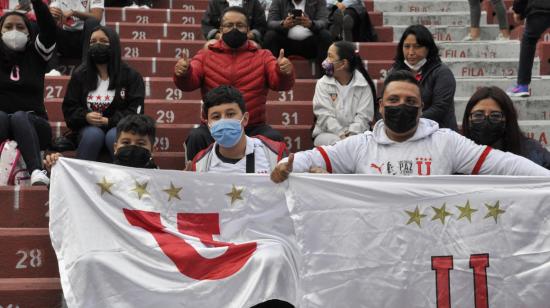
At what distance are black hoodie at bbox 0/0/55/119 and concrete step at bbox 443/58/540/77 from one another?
4316mm

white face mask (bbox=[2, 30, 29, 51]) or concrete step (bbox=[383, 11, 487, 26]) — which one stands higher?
concrete step (bbox=[383, 11, 487, 26])

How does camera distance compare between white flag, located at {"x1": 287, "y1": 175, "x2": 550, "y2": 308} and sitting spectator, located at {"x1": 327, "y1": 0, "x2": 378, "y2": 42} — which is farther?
sitting spectator, located at {"x1": 327, "y1": 0, "x2": 378, "y2": 42}

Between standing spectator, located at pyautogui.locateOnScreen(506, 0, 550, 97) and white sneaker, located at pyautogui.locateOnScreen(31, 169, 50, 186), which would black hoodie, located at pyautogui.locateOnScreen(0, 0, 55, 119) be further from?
standing spectator, located at pyautogui.locateOnScreen(506, 0, 550, 97)

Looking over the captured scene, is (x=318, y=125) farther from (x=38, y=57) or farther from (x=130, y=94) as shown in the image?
(x=38, y=57)

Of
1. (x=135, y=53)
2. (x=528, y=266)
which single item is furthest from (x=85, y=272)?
(x=135, y=53)

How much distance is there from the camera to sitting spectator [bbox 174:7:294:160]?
7.27 m

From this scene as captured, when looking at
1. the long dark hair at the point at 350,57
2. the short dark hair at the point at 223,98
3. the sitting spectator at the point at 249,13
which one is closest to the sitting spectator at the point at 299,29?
the sitting spectator at the point at 249,13

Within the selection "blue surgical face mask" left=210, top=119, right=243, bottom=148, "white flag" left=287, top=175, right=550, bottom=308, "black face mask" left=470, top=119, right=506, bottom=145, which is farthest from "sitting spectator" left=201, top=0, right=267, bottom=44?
"white flag" left=287, top=175, right=550, bottom=308

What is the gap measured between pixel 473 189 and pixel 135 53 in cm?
572

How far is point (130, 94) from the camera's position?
728cm

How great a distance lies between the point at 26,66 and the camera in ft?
24.1

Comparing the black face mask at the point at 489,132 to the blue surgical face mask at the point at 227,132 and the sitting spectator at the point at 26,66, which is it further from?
the sitting spectator at the point at 26,66

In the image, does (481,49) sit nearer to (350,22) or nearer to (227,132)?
(350,22)

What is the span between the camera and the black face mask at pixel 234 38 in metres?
7.43
